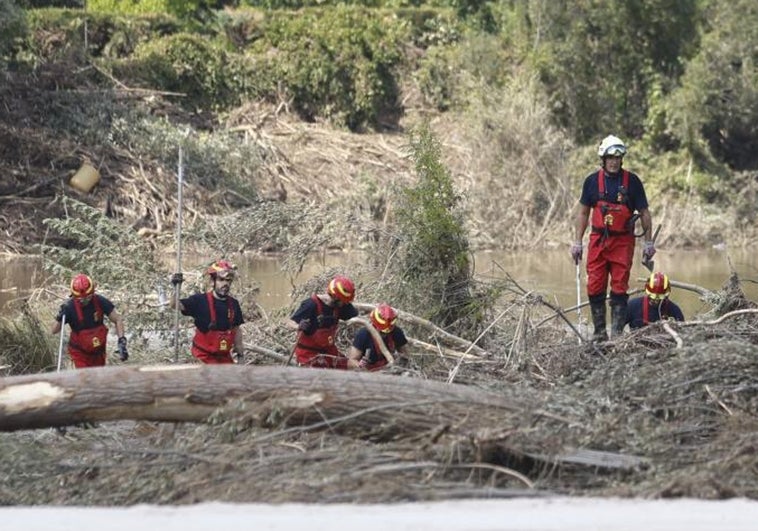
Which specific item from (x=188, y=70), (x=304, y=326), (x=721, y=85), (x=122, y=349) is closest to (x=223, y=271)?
(x=304, y=326)

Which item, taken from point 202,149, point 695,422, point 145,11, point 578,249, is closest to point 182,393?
point 695,422

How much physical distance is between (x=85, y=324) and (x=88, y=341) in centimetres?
16

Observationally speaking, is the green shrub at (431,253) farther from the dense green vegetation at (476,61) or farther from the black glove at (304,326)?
the dense green vegetation at (476,61)

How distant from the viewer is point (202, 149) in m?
28.3

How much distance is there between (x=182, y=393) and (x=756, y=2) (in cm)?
2645

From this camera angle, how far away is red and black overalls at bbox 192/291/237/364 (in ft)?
36.0

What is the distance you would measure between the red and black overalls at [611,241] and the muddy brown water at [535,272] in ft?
7.13

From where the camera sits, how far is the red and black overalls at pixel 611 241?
428 inches

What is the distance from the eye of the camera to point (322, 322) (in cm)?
1102

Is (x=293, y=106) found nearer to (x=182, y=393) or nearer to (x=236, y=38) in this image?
(x=236, y=38)

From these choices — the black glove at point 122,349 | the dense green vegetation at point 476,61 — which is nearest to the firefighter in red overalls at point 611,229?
the black glove at point 122,349

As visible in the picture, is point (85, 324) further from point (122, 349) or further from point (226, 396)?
point (226, 396)

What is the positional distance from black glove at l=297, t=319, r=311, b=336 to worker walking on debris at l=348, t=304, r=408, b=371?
0.42m

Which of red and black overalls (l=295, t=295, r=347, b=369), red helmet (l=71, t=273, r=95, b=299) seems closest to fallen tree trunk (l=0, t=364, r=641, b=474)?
red and black overalls (l=295, t=295, r=347, b=369)
